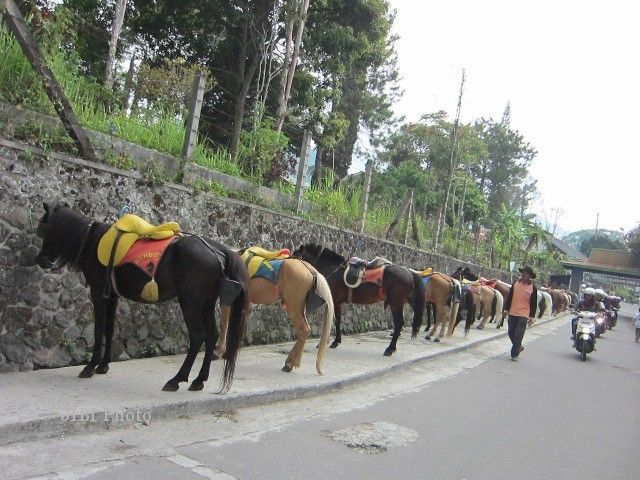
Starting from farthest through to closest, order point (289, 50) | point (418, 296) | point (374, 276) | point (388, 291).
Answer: point (289, 50)
point (418, 296)
point (388, 291)
point (374, 276)

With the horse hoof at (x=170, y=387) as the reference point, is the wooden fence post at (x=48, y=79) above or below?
above

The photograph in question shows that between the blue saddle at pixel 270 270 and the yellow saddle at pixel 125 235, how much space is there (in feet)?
6.00

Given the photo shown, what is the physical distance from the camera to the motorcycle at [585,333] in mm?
13367

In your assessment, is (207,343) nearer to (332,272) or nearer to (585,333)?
(332,272)

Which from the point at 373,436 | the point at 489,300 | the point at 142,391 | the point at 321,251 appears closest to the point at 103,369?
the point at 142,391

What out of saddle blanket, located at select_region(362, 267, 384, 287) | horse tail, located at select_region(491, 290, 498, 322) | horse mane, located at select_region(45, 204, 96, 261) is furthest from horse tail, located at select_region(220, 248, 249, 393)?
horse tail, located at select_region(491, 290, 498, 322)

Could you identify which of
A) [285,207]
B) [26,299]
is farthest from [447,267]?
[26,299]

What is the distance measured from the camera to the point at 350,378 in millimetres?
7344

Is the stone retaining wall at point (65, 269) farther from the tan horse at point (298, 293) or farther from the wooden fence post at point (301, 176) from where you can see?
the wooden fence post at point (301, 176)

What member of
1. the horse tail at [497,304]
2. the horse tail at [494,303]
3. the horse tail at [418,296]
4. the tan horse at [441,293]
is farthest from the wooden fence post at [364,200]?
the horse tail at [497,304]

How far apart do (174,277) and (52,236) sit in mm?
1239

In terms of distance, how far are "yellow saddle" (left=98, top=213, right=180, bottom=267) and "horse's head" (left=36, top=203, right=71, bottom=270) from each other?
355 millimetres

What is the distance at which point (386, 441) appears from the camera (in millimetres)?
5152

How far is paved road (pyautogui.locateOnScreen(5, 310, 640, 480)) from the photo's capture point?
3.92 meters
